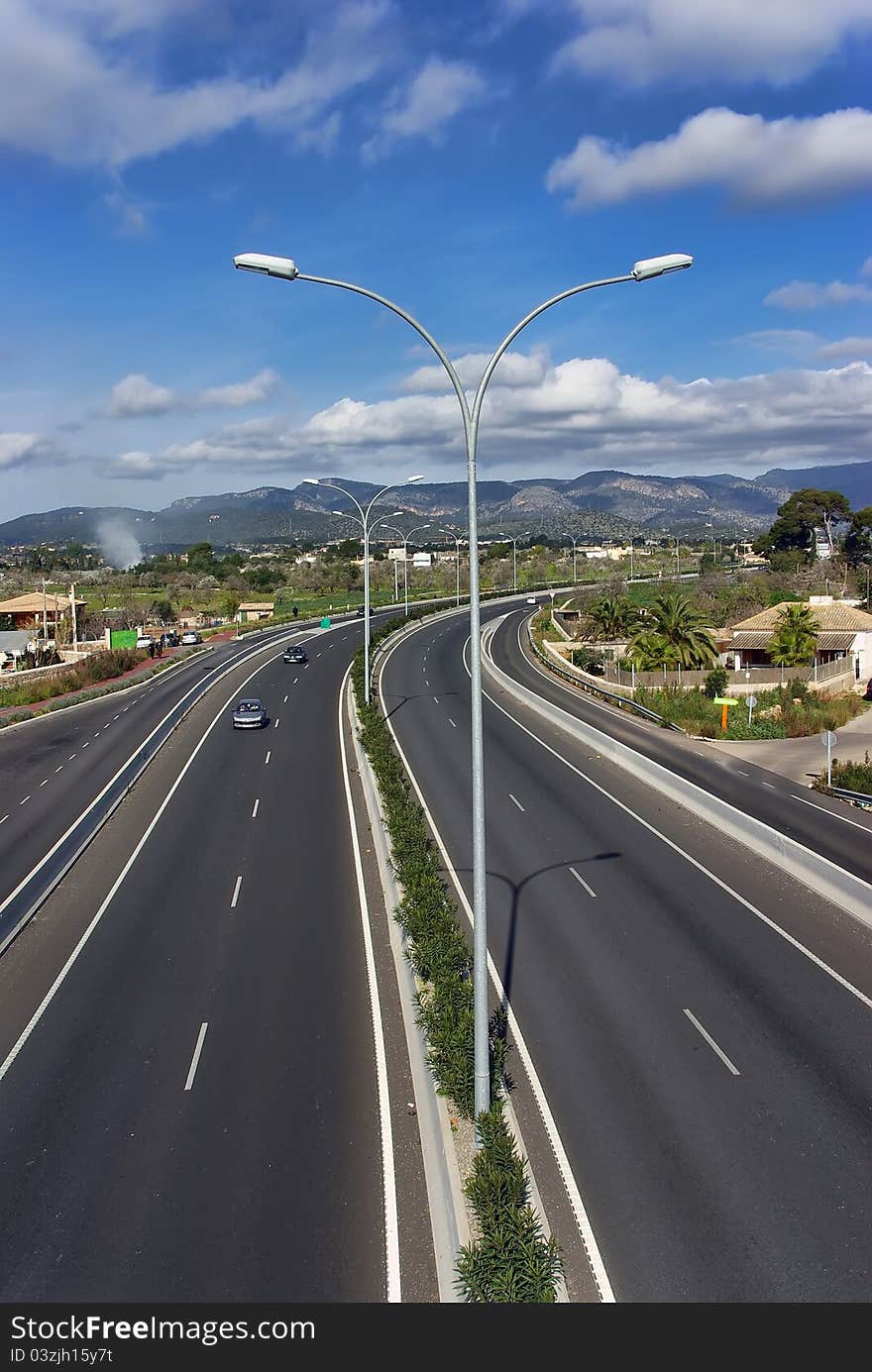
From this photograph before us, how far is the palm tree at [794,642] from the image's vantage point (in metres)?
53.7

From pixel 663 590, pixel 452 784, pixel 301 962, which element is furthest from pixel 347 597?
pixel 301 962

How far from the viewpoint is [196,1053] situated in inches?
559

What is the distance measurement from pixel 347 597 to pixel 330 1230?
4847 inches

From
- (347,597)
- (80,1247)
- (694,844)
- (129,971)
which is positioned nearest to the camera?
(80,1247)

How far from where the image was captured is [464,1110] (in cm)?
1188

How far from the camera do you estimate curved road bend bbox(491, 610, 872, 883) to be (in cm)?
2475

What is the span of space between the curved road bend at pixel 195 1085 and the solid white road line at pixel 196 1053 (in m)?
0.03

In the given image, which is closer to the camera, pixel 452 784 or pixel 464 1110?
pixel 464 1110

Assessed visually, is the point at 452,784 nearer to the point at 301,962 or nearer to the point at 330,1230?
the point at 301,962

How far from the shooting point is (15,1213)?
1055 centimetres

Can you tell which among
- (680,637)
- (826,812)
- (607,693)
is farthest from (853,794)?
(680,637)

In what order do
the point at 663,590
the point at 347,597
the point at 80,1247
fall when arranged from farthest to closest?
the point at 347,597 → the point at 663,590 → the point at 80,1247

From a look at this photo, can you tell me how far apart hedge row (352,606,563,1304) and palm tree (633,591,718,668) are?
34.8m

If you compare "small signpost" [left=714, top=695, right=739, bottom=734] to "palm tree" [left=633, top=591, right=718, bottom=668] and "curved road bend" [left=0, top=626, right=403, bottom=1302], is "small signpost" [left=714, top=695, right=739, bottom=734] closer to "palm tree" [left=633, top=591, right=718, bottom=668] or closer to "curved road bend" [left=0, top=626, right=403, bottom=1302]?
"palm tree" [left=633, top=591, right=718, bottom=668]
